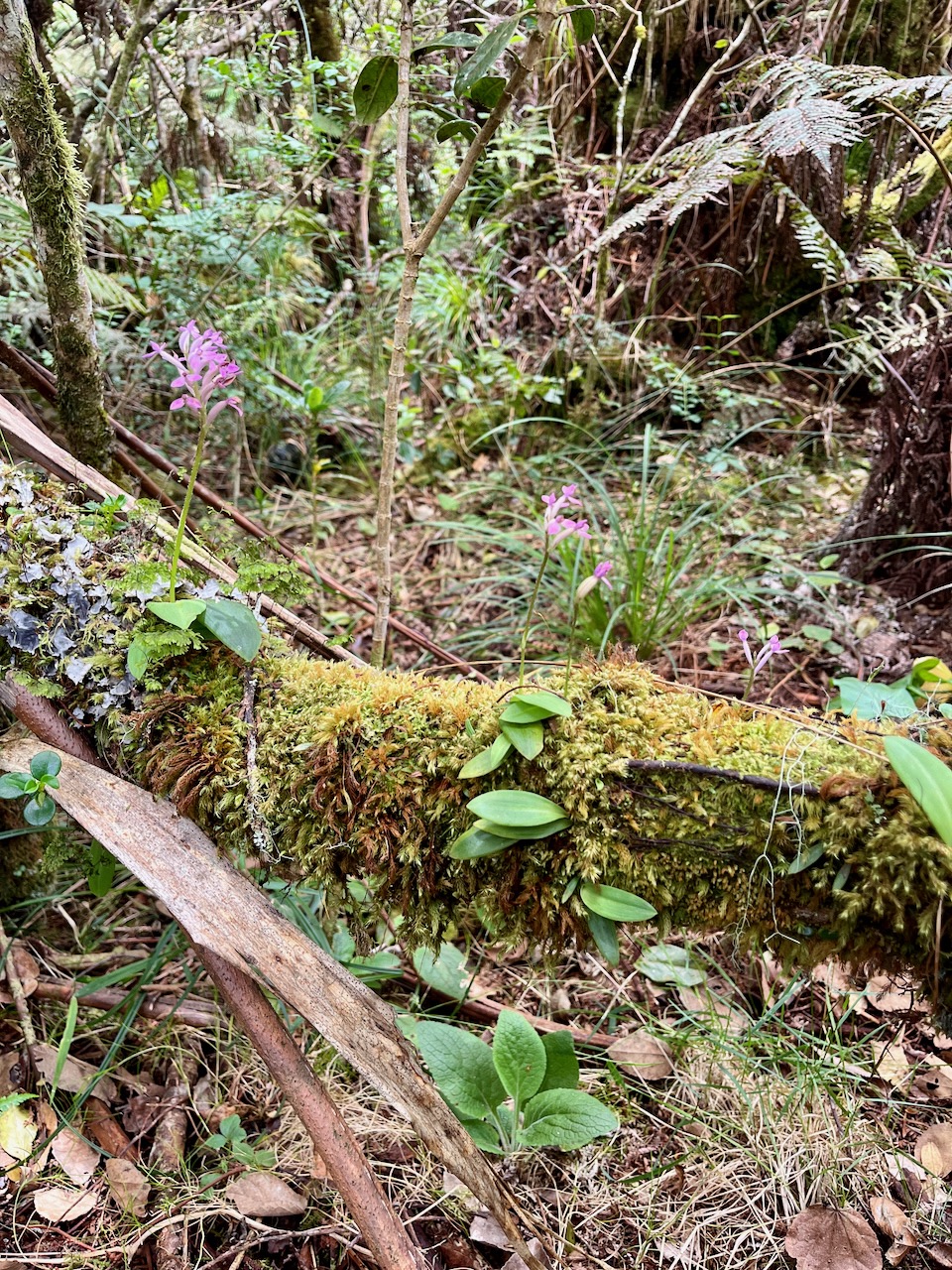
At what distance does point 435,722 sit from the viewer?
1.19m

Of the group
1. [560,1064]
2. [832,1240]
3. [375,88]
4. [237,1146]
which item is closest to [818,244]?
[375,88]

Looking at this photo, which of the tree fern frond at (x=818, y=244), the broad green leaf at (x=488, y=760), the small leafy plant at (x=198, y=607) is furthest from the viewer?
the tree fern frond at (x=818, y=244)

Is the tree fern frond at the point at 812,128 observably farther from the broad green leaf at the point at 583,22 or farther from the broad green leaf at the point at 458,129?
the broad green leaf at the point at 458,129

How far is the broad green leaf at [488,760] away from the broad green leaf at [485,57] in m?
1.25

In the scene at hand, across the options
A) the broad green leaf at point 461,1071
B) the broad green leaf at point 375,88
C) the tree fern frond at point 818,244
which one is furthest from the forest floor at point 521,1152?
the tree fern frond at point 818,244

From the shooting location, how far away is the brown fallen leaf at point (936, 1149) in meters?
1.42

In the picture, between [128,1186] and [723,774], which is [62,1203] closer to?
[128,1186]

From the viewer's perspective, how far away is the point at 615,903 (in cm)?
105

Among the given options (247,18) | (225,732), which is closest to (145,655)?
(225,732)

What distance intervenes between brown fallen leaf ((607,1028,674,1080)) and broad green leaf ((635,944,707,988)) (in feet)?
0.45

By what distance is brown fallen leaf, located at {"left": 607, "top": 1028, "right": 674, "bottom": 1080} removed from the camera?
5.21 feet

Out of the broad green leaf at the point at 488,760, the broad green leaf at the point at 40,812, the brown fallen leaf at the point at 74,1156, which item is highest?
the broad green leaf at the point at 488,760

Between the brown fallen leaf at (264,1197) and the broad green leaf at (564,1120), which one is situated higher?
the broad green leaf at (564,1120)

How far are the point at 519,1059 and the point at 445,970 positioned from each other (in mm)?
387
